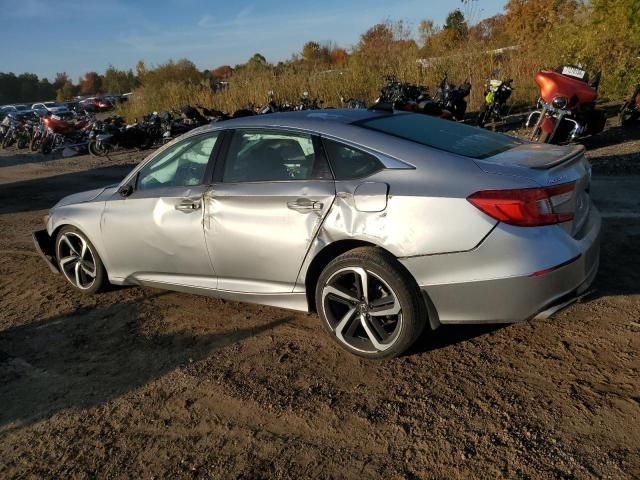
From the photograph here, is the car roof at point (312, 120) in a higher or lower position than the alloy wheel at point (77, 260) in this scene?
higher

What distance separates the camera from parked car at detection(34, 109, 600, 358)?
2.90 m

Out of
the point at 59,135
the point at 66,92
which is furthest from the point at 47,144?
the point at 66,92

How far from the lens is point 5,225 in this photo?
27.3 ft

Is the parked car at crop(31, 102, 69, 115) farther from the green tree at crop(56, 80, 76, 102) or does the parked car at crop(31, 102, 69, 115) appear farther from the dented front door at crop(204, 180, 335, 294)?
the green tree at crop(56, 80, 76, 102)

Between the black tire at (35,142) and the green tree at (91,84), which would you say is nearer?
the black tire at (35,142)

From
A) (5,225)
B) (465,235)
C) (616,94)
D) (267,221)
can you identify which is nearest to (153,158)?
(267,221)

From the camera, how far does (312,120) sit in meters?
3.72

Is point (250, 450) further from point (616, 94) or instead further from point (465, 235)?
point (616, 94)

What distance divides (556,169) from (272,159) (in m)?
1.82

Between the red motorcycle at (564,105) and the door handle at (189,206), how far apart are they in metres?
7.02

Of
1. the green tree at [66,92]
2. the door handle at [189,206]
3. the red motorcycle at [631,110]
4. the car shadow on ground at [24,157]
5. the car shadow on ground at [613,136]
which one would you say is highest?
the door handle at [189,206]

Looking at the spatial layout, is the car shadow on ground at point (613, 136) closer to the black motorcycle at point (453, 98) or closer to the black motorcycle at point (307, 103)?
the black motorcycle at point (453, 98)

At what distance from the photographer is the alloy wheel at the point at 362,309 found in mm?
3215

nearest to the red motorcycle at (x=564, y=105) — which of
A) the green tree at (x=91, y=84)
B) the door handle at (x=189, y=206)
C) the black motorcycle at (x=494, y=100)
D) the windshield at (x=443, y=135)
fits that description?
the black motorcycle at (x=494, y=100)
